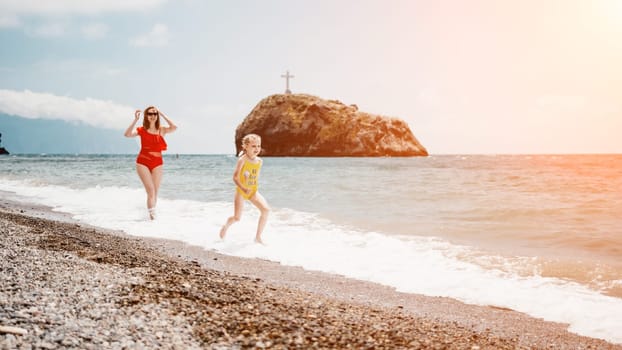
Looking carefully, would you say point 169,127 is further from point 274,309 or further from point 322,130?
point 322,130

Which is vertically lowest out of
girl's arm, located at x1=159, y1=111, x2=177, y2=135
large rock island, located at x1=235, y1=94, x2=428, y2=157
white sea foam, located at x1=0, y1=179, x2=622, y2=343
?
white sea foam, located at x1=0, y1=179, x2=622, y2=343

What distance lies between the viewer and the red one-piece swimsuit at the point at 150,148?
30.8 feet

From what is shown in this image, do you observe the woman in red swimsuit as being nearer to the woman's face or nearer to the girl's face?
the woman's face

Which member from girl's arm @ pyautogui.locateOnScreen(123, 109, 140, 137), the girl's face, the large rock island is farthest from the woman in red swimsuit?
the large rock island

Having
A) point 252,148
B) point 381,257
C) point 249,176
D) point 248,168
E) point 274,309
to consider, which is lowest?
point 381,257

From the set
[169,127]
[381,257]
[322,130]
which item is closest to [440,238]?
[381,257]

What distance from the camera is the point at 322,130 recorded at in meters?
133

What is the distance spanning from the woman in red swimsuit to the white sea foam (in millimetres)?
1375

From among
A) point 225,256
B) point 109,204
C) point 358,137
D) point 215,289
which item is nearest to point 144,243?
point 225,256

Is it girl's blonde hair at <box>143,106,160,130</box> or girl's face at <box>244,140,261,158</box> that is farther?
girl's blonde hair at <box>143,106,160,130</box>

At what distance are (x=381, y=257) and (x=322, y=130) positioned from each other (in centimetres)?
12545

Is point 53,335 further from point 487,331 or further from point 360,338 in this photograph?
point 487,331

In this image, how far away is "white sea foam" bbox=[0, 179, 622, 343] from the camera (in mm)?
6094

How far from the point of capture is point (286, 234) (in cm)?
1055
